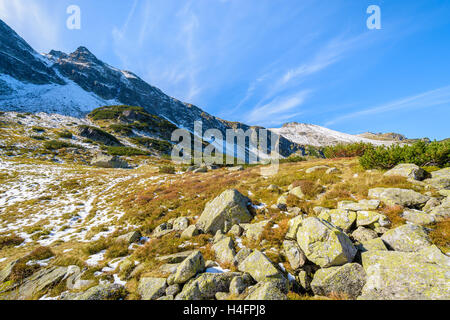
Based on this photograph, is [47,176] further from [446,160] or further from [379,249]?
[446,160]

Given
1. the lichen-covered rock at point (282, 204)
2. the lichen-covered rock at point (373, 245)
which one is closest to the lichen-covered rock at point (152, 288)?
the lichen-covered rock at point (373, 245)

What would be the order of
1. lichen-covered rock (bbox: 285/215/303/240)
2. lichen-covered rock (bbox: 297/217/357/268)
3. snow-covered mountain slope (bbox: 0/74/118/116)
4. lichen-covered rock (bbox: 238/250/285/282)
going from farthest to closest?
snow-covered mountain slope (bbox: 0/74/118/116) < lichen-covered rock (bbox: 285/215/303/240) < lichen-covered rock (bbox: 297/217/357/268) < lichen-covered rock (bbox: 238/250/285/282)

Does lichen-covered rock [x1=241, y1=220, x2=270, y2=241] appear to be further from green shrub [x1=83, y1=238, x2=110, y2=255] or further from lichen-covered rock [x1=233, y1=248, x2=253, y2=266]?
green shrub [x1=83, y1=238, x2=110, y2=255]

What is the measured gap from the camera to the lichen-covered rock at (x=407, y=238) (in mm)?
5137

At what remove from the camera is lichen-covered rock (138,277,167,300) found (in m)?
5.00

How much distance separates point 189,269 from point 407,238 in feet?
23.1

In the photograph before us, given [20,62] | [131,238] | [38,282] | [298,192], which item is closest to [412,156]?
[298,192]

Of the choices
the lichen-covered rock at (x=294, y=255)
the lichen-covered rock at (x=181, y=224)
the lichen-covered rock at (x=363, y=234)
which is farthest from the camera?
the lichen-covered rock at (x=181, y=224)

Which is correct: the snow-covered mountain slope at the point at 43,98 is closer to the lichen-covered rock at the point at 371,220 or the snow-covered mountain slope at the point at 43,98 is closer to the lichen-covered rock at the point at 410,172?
the lichen-covered rock at the point at 371,220

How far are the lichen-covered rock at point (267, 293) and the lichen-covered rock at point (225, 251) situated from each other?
186cm

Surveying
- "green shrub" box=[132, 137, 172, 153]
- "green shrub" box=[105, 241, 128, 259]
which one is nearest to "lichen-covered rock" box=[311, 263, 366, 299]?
"green shrub" box=[105, 241, 128, 259]

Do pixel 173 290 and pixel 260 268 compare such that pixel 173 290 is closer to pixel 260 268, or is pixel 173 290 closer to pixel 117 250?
pixel 260 268

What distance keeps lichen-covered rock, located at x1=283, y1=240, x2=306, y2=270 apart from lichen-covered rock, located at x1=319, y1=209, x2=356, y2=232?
2.25 m

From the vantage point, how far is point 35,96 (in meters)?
96.9
